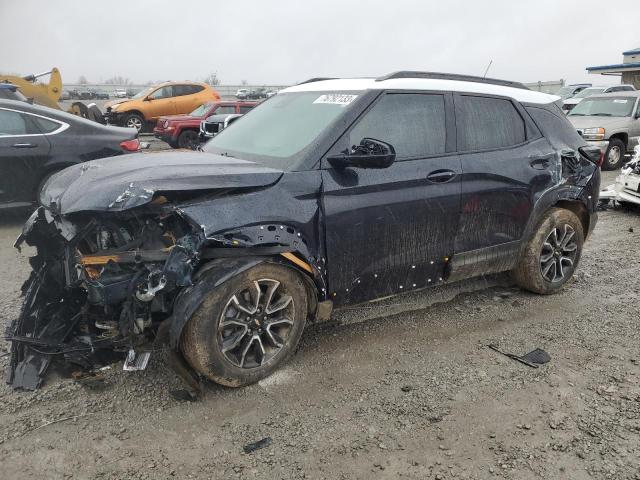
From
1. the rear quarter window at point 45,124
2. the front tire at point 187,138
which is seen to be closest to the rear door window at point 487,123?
the rear quarter window at point 45,124

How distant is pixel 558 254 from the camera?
4.61m

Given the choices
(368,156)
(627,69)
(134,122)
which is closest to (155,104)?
(134,122)

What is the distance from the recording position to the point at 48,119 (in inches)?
260

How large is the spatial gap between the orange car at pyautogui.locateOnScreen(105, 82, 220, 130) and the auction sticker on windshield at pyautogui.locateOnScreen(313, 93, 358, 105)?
51.5 ft

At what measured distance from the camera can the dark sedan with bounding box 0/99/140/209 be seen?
6.31m

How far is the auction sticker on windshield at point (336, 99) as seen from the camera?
3.49 metres

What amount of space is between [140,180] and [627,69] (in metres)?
44.5

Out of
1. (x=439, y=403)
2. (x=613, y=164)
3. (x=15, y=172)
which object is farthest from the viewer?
(x=613, y=164)

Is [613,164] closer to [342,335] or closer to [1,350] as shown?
[342,335]

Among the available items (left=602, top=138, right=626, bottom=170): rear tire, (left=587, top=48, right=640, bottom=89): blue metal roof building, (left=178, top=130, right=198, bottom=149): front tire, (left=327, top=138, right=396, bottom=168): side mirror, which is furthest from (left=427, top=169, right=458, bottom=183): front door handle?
(left=587, top=48, right=640, bottom=89): blue metal roof building

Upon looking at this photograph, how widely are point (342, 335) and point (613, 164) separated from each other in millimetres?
11150

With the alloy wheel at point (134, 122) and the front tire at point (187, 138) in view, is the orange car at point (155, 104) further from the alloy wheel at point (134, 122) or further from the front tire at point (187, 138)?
the front tire at point (187, 138)

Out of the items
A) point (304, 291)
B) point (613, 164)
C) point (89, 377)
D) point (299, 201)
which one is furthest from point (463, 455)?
point (613, 164)

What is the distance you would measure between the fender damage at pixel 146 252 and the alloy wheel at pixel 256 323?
0.19m
